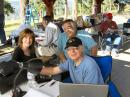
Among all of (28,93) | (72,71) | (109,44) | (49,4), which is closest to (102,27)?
(109,44)

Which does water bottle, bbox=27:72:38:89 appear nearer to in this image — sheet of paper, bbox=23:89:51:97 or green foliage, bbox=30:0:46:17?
sheet of paper, bbox=23:89:51:97

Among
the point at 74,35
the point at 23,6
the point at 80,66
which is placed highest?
the point at 23,6

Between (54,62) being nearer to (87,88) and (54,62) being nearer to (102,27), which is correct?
(87,88)

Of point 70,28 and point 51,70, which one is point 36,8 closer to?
point 70,28

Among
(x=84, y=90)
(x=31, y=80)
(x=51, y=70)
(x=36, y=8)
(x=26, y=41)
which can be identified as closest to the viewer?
(x=84, y=90)

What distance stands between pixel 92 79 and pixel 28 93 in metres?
0.66

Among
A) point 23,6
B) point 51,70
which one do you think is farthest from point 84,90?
point 23,6

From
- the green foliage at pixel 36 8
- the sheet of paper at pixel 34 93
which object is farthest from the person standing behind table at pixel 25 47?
the green foliage at pixel 36 8

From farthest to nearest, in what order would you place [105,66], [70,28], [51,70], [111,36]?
[111,36], [70,28], [105,66], [51,70]

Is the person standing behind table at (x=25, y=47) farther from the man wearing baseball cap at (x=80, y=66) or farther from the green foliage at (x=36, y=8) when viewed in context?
the green foliage at (x=36, y=8)

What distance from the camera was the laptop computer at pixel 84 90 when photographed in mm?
2143

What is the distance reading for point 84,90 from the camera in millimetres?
2162

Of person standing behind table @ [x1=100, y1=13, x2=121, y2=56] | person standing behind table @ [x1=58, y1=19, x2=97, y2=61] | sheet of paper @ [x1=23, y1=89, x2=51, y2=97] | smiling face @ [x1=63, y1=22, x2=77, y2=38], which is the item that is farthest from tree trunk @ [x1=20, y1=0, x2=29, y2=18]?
sheet of paper @ [x1=23, y1=89, x2=51, y2=97]

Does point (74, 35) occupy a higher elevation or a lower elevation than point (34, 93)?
higher
